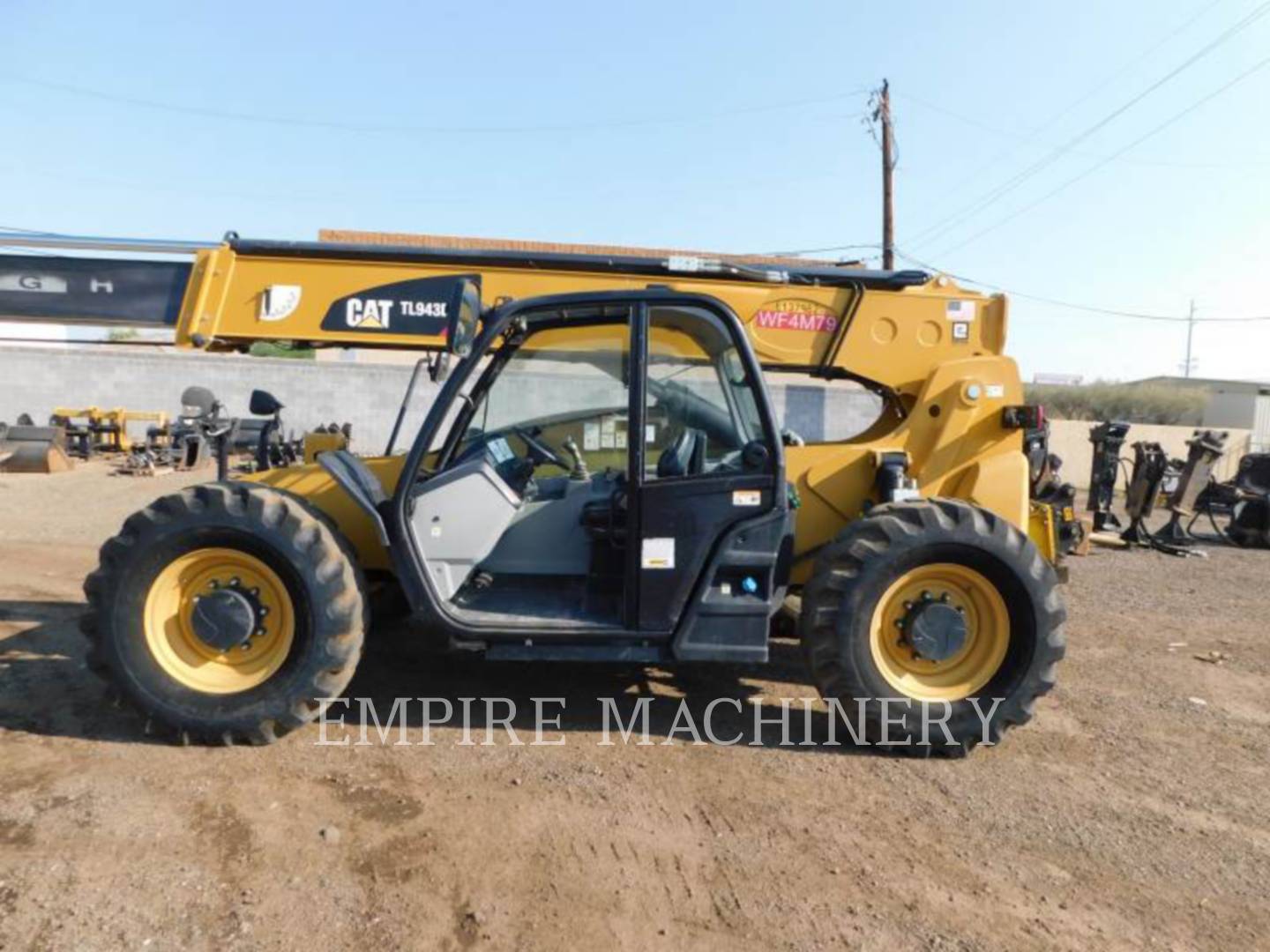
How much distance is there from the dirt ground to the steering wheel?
4.23 ft

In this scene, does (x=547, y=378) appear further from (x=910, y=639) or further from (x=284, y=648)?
(x=910, y=639)

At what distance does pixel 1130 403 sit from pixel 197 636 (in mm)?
48881

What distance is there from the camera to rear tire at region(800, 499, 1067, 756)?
393 cm

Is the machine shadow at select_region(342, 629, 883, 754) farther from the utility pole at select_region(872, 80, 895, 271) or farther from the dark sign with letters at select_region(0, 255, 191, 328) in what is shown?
the utility pole at select_region(872, 80, 895, 271)

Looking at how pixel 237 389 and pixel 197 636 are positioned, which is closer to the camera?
pixel 197 636

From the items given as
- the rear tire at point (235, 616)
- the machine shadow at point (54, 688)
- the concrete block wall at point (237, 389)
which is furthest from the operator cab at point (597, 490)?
the concrete block wall at point (237, 389)

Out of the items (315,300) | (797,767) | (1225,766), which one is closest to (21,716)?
(315,300)

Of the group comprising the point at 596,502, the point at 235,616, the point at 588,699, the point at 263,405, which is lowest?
the point at 588,699

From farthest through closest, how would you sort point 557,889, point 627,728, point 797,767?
point 627,728, point 797,767, point 557,889

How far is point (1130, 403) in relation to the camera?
43.6 m

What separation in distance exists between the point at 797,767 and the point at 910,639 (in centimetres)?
83

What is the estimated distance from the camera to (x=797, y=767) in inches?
152

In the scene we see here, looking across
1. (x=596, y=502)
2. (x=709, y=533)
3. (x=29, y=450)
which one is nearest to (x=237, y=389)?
(x=29, y=450)

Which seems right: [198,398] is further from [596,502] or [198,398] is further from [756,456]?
[756,456]
